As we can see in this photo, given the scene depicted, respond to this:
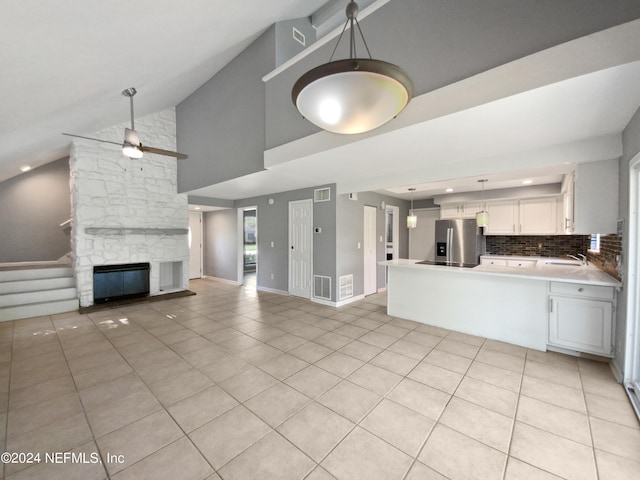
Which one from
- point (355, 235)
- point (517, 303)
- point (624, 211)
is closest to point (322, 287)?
point (355, 235)

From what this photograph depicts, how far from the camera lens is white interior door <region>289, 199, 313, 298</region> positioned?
5.59 meters

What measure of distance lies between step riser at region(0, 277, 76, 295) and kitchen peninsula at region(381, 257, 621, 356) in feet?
20.8

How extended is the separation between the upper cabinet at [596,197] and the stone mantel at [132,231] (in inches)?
283

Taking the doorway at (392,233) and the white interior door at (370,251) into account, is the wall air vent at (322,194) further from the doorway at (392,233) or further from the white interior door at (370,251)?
the doorway at (392,233)

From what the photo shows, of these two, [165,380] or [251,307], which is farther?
[251,307]

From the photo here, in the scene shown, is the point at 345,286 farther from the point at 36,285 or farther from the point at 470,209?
the point at 36,285

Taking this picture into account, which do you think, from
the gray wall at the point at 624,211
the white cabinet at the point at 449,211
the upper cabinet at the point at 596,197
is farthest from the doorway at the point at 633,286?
the white cabinet at the point at 449,211

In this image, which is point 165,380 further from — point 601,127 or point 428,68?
point 601,127

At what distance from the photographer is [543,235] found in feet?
18.2

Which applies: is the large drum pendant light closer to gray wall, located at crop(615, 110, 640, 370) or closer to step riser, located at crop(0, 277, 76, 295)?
gray wall, located at crop(615, 110, 640, 370)

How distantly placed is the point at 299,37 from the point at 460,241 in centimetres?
527

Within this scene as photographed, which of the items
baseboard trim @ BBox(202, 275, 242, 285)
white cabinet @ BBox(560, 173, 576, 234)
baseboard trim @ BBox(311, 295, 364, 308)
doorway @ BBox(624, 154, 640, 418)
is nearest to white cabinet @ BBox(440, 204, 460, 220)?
white cabinet @ BBox(560, 173, 576, 234)

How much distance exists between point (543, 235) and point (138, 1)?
745cm

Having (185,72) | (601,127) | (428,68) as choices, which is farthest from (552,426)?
(185,72)
